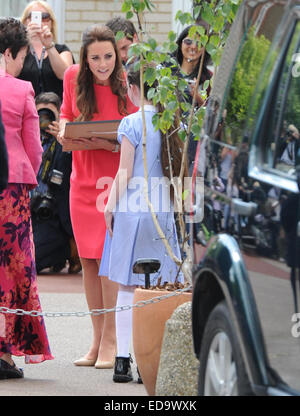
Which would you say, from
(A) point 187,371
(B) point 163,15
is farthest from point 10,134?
(B) point 163,15

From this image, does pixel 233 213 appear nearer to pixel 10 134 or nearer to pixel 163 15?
pixel 10 134

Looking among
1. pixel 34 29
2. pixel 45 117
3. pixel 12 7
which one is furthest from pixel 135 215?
pixel 12 7

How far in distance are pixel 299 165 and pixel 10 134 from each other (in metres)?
3.01

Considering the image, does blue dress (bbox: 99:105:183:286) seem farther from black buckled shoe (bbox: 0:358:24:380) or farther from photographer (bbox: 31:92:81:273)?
photographer (bbox: 31:92:81:273)

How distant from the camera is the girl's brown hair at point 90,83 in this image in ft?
22.7

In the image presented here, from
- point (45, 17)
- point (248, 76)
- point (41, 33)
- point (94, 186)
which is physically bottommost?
point (94, 186)

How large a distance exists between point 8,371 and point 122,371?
2.13ft

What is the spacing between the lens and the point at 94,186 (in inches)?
276

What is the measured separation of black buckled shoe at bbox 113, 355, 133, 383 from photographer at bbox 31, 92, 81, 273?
451 centimetres

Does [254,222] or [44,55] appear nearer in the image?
[254,222]

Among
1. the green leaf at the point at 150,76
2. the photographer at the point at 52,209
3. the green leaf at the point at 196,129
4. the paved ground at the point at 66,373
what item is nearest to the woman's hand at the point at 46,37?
the photographer at the point at 52,209

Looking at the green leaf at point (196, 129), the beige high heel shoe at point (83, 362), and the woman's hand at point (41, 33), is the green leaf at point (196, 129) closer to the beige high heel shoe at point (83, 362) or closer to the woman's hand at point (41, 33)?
the beige high heel shoe at point (83, 362)

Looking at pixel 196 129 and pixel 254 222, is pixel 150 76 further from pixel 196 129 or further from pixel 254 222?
pixel 254 222
